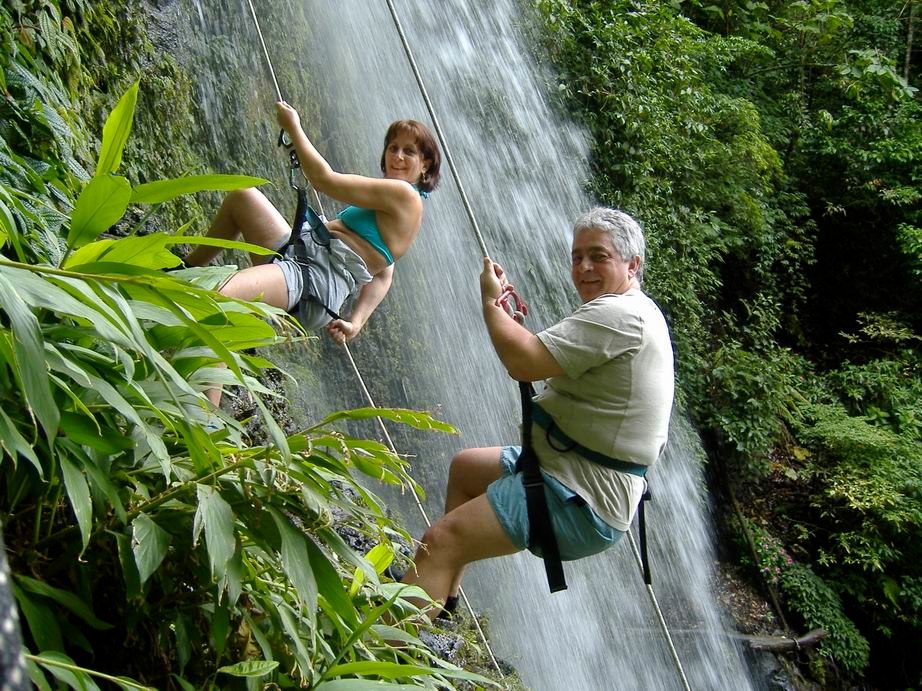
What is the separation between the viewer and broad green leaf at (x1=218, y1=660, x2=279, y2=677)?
1.75 m

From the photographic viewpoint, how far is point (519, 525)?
313 cm

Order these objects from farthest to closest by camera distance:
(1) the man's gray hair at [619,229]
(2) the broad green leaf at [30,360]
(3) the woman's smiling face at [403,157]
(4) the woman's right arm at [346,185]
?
1. (3) the woman's smiling face at [403,157]
2. (4) the woman's right arm at [346,185]
3. (1) the man's gray hair at [619,229]
4. (2) the broad green leaf at [30,360]

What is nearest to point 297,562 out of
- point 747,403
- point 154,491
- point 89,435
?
point 154,491

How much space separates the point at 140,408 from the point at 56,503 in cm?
23

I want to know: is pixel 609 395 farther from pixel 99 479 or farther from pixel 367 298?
pixel 99 479

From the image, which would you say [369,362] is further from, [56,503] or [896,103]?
[896,103]

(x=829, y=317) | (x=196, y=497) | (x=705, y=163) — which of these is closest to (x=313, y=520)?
(x=196, y=497)

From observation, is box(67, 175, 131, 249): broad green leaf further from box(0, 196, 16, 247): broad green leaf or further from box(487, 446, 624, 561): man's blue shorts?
box(487, 446, 624, 561): man's blue shorts

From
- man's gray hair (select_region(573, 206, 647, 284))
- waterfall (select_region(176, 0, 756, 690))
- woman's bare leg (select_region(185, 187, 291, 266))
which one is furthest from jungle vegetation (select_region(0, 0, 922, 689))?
man's gray hair (select_region(573, 206, 647, 284))

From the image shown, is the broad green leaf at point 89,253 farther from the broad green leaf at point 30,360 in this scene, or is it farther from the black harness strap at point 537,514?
the black harness strap at point 537,514

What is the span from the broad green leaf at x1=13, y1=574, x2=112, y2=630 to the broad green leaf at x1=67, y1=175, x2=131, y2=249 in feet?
2.04

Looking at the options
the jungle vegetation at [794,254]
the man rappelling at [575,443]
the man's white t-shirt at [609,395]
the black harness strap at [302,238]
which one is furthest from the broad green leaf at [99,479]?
the jungle vegetation at [794,254]

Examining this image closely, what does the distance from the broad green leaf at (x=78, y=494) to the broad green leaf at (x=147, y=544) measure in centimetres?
10

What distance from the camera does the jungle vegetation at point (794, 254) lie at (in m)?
8.73
